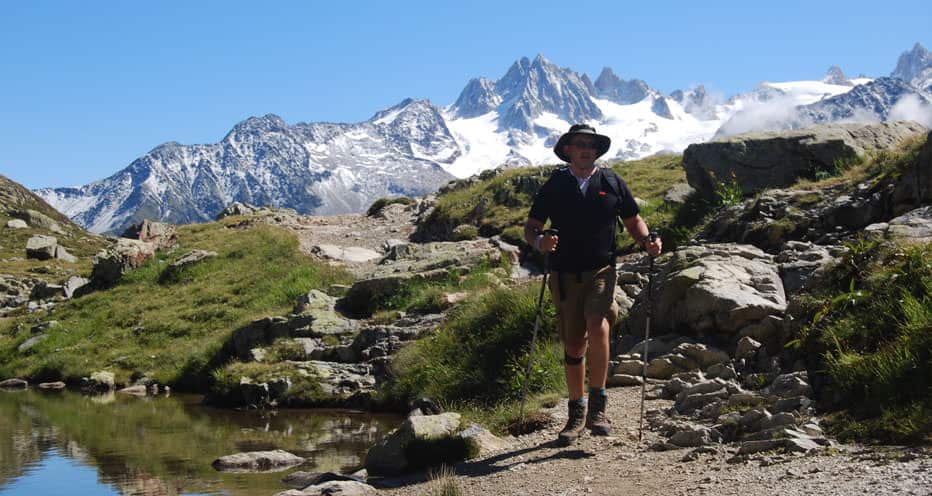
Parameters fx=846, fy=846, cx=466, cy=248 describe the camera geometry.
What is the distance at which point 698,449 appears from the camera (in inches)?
310

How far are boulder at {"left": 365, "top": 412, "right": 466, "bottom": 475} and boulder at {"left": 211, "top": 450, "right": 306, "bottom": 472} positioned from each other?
201cm

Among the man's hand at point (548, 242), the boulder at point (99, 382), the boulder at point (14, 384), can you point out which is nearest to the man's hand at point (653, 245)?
the man's hand at point (548, 242)

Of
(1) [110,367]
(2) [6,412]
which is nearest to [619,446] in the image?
(2) [6,412]

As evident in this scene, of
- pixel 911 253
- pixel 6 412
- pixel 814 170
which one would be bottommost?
pixel 6 412

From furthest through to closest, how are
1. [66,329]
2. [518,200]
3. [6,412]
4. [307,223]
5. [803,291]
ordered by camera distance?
[307,223] < [518,200] < [66,329] < [6,412] < [803,291]

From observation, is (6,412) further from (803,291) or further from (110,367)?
(803,291)

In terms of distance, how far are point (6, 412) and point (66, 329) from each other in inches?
336

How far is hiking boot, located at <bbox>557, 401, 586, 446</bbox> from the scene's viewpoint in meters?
8.93

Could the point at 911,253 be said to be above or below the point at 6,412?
above

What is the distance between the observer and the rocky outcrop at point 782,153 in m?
18.2

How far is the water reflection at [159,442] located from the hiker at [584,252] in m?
3.88

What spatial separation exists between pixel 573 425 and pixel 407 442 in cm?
208

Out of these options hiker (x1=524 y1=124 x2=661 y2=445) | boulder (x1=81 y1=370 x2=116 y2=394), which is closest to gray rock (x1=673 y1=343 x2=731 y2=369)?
hiker (x1=524 y1=124 x2=661 y2=445)

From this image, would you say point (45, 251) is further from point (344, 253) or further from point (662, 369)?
point (662, 369)
